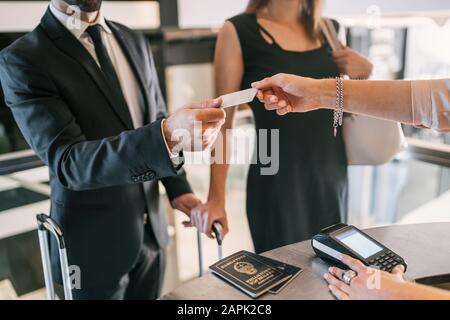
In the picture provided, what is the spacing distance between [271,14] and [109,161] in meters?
0.76

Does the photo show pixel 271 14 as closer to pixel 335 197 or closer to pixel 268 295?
pixel 335 197

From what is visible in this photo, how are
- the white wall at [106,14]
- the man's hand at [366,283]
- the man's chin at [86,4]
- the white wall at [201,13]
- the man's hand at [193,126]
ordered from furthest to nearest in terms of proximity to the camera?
1. the white wall at [201,13]
2. the white wall at [106,14]
3. the man's chin at [86,4]
4. the man's hand at [193,126]
5. the man's hand at [366,283]

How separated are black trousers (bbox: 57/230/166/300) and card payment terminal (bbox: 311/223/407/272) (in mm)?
624

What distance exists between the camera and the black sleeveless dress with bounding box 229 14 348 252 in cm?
134

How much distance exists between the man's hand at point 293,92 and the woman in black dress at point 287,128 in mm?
245

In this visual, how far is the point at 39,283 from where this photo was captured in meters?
1.84

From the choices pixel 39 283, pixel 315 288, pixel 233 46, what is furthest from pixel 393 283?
pixel 39 283

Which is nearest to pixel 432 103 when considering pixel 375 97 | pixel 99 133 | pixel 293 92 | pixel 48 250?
pixel 375 97

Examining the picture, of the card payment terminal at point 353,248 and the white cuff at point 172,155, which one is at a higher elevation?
the white cuff at point 172,155

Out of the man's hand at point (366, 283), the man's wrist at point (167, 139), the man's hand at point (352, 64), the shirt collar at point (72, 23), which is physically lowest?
the man's hand at point (366, 283)

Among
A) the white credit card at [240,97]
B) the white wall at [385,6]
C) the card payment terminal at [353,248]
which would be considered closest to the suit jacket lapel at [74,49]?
the white credit card at [240,97]

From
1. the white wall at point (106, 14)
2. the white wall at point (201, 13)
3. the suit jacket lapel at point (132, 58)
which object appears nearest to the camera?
the suit jacket lapel at point (132, 58)

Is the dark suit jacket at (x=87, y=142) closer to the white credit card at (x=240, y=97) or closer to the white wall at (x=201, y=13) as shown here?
the white credit card at (x=240, y=97)

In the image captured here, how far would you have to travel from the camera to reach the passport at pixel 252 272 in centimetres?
84
